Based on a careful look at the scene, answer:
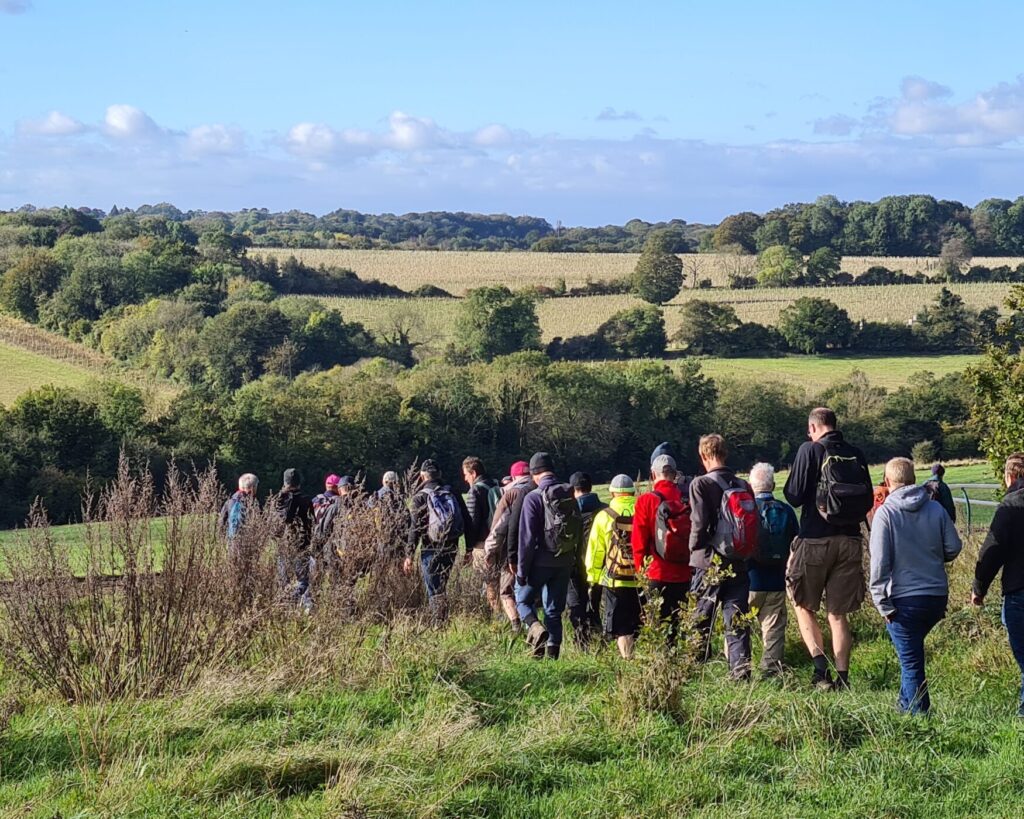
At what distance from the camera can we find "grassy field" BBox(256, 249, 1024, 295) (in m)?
102

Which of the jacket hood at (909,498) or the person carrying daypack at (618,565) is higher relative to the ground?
the jacket hood at (909,498)

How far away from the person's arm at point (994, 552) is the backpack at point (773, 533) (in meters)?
1.39

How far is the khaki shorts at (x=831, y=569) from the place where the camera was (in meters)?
8.25

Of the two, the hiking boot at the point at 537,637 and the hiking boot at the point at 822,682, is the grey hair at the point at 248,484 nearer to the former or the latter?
the hiking boot at the point at 537,637

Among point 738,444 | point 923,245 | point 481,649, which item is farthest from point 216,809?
point 923,245

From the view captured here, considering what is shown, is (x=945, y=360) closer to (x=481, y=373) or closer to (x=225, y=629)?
(x=481, y=373)

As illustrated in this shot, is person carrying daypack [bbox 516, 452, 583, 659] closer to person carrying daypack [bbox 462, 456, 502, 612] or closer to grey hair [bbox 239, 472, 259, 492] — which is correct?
person carrying daypack [bbox 462, 456, 502, 612]

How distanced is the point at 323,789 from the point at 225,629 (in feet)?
7.88

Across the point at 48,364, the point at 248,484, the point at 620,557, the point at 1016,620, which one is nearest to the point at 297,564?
the point at 248,484

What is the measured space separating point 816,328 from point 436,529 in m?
68.9

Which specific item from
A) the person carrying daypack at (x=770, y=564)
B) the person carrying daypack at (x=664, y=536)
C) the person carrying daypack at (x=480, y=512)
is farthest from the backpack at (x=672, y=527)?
the person carrying daypack at (x=480, y=512)

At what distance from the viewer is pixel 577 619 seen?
414 inches

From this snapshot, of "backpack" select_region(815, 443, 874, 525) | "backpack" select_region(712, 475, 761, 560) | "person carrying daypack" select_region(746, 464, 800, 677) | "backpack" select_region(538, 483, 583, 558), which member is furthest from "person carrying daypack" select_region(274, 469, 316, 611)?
"backpack" select_region(815, 443, 874, 525)

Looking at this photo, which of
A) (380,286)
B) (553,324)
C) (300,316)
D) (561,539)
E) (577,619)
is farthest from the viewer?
(380,286)
